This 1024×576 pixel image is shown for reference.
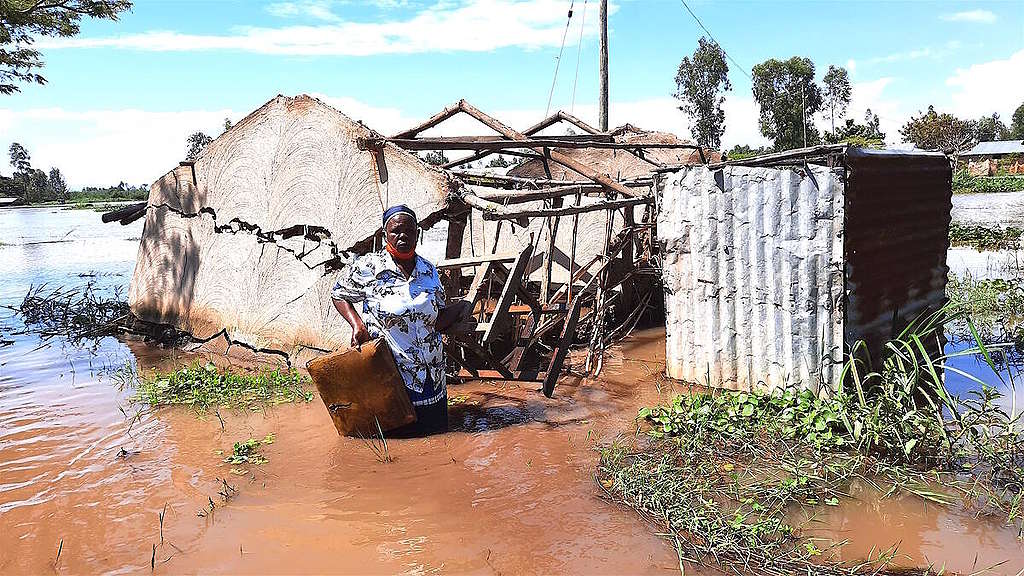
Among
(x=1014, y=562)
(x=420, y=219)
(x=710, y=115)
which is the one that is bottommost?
(x=1014, y=562)

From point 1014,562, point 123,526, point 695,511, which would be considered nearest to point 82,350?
point 123,526

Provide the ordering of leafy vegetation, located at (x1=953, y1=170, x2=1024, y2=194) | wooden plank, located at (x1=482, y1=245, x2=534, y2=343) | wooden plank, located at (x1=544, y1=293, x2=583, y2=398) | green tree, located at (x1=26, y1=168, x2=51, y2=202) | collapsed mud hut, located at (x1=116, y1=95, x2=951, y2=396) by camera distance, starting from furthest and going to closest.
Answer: green tree, located at (x1=26, y1=168, x2=51, y2=202), leafy vegetation, located at (x1=953, y1=170, x2=1024, y2=194), wooden plank, located at (x1=482, y1=245, x2=534, y2=343), wooden plank, located at (x1=544, y1=293, x2=583, y2=398), collapsed mud hut, located at (x1=116, y1=95, x2=951, y2=396)

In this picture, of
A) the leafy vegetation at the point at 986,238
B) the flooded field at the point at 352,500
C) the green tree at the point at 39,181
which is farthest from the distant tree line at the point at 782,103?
the green tree at the point at 39,181

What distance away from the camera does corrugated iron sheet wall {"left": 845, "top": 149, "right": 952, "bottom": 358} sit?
5.07 meters

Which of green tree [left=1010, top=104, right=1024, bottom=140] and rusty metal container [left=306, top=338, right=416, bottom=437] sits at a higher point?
green tree [left=1010, top=104, right=1024, bottom=140]

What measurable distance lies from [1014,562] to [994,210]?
24.9 meters

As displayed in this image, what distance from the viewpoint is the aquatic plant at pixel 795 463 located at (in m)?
3.48

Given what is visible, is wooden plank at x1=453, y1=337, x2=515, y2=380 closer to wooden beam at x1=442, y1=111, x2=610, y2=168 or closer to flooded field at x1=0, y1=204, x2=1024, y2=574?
flooded field at x1=0, y1=204, x2=1024, y2=574

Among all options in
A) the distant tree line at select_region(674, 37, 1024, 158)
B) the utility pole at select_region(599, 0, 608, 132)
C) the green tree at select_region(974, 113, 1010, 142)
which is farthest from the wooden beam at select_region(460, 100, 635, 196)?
the green tree at select_region(974, 113, 1010, 142)

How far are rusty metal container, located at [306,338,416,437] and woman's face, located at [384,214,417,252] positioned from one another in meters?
0.62

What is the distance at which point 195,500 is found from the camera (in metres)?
4.12

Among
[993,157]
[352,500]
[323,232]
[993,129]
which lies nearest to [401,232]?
[352,500]

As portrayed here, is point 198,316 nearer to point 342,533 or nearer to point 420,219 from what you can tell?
point 420,219

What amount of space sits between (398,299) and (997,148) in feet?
187
